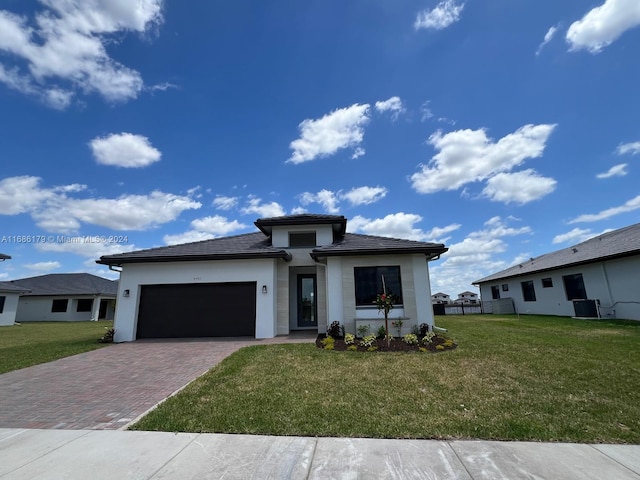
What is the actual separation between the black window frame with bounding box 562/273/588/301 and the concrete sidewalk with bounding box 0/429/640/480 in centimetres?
1779

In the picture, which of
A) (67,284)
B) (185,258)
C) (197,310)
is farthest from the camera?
(67,284)

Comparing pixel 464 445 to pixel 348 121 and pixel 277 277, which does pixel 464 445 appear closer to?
pixel 277 277

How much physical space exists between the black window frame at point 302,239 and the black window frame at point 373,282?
298 centimetres

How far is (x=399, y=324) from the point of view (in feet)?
36.2

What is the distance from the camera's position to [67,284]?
30.4 m

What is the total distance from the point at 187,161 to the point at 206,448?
13.1 m

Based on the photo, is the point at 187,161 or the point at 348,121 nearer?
the point at 348,121

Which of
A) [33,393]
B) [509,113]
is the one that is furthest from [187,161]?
[509,113]

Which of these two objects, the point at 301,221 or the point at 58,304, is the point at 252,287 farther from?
the point at 58,304

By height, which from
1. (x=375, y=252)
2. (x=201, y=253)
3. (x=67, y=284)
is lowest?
(x=375, y=252)

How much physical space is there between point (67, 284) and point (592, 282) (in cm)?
4346

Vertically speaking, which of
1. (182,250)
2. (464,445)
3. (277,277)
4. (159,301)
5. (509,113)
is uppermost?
(509,113)

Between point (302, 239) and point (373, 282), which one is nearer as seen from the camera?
point (373, 282)

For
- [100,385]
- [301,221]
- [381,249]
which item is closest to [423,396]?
[100,385]
